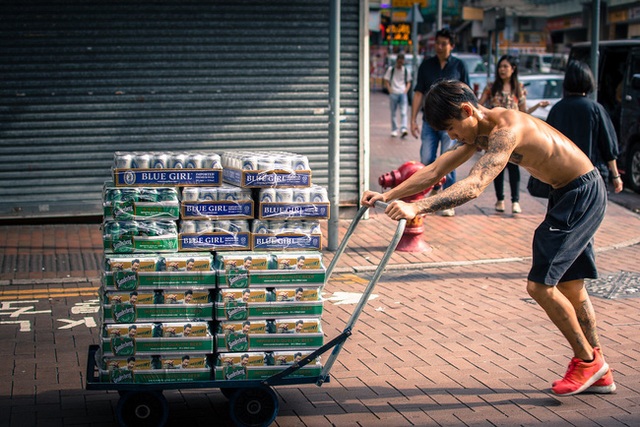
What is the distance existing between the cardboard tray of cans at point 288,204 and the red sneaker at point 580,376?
5.55 feet

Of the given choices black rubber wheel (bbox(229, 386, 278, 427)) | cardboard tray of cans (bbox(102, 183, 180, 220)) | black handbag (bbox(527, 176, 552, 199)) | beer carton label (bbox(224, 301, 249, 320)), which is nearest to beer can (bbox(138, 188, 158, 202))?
cardboard tray of cans (bbox(102, 183, 180, 220))

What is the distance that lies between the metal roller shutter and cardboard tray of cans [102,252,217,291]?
612 cm

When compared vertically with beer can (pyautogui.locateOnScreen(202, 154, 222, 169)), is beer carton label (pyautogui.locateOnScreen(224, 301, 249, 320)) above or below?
below

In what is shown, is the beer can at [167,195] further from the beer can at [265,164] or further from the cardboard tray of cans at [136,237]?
the beer can at [265,164]

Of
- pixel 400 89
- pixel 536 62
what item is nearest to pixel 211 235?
pixel 400 89

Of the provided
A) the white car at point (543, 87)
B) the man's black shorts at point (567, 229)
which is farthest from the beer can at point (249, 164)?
the white car at point (543, 87)

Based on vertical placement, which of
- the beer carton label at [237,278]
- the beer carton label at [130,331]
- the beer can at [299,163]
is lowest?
the beer carton label at [130,331]

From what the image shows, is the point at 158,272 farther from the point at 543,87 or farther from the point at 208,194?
the point at 543,87

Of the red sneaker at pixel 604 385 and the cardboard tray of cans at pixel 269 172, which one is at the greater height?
the cardboard tray of cans at pixel 269 172

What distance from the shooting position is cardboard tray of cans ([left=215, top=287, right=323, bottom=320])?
4.86m

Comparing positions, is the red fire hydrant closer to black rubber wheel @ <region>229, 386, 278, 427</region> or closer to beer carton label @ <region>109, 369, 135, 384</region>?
black rubber wheel @ <region>229, 386, 278, 427</region>

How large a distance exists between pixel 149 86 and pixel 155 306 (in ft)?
21.1

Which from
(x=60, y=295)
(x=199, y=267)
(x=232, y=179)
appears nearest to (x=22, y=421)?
(x=199, y=267)

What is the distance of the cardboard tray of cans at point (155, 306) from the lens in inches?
188
